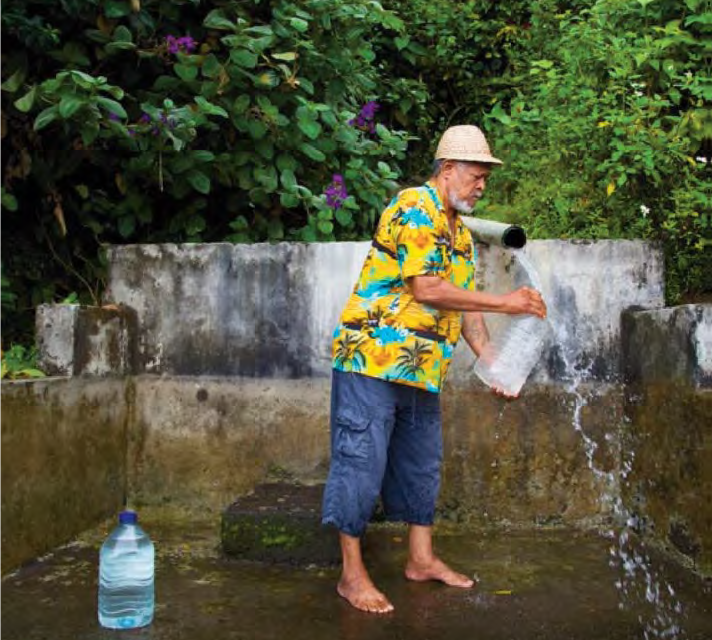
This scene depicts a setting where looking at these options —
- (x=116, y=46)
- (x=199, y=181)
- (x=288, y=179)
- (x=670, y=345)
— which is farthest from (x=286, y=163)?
(x=670, y=345)

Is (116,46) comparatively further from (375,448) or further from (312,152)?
(375,448)

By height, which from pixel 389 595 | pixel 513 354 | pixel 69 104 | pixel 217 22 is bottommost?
pixel 389 595

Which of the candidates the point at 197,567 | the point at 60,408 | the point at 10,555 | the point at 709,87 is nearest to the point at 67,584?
Result: the point at 10,555

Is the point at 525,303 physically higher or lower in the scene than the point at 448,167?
lower

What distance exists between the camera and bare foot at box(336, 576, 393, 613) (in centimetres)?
324

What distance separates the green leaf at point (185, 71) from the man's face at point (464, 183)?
1.85 m

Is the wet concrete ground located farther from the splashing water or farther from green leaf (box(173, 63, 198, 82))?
green leaf (box(173, 63, 198, 82))

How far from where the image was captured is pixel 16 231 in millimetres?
4902

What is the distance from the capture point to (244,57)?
4.53 m

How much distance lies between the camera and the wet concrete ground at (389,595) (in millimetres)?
3018

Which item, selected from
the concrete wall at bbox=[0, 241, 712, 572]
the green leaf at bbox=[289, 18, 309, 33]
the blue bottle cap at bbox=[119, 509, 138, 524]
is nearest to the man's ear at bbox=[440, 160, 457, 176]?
the concrete wall at bbox=[0, 241, 712, 572]

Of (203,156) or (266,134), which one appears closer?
(203,156)

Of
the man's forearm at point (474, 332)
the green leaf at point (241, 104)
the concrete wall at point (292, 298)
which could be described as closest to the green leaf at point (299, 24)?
the green leaf at point (241, 104)

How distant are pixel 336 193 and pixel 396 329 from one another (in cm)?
174
